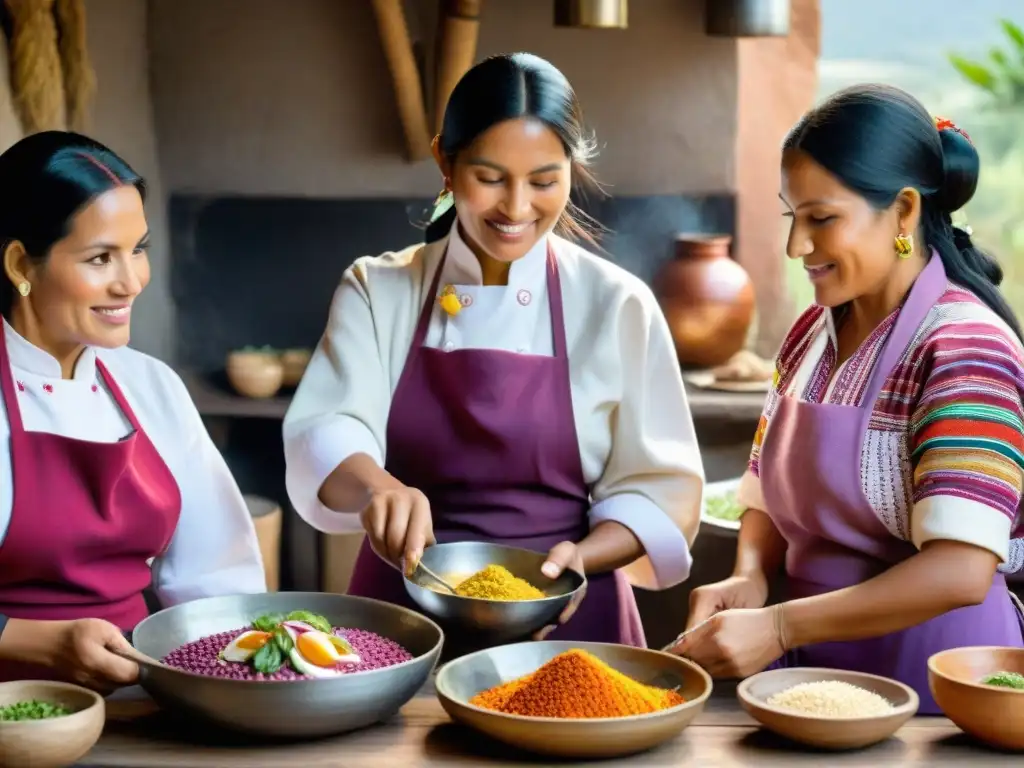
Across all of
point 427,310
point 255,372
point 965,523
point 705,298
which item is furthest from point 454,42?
point 965,523

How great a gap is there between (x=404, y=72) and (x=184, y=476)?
2.67 metres

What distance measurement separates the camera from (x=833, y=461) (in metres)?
2.17

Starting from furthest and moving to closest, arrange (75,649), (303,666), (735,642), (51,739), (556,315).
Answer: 1. (556,315)
2. (735,642)
3. (75,649)
4. (303,666)
5. (51,739)

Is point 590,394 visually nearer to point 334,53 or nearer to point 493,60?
point 493,60

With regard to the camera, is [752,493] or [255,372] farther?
[255,372]

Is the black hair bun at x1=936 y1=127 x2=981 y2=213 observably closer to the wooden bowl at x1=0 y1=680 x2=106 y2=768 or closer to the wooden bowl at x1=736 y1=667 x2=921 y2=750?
the wooden bowl at x1=736 y1=667 x2=921 y2=750

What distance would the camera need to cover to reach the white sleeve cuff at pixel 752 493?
244 centimetres

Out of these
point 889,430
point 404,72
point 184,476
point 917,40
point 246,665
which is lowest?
point 246,665

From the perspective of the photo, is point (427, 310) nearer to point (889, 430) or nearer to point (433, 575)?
point (433, 575)

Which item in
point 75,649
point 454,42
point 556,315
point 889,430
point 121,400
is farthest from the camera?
point 454,42

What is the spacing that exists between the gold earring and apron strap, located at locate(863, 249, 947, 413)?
4cm

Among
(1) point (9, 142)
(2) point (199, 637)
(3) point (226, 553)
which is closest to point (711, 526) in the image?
(3) point (226, 553)

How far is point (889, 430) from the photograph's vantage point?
2.13m

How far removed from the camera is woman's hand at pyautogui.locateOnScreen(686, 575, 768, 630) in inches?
88.5
